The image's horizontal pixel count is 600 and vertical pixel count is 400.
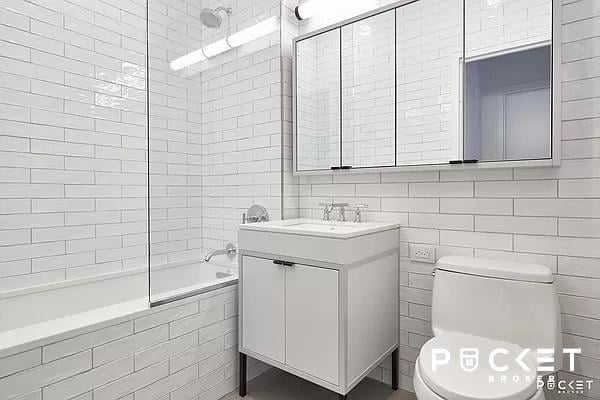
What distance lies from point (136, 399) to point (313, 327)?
0.87 metres

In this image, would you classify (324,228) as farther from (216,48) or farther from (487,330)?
(216,48)

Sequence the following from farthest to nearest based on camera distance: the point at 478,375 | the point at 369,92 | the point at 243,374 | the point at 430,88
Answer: the point at 369,92 → the point at 243,374 → the point at 430,88 → the point at 478,375

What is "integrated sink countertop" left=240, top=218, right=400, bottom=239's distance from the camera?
1.68m

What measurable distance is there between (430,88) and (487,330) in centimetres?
124

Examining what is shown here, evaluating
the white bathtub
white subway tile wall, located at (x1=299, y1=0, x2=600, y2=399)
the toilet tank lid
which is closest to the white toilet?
the toilet tank lid

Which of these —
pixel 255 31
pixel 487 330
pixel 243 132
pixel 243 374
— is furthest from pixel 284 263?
pixel 255 31

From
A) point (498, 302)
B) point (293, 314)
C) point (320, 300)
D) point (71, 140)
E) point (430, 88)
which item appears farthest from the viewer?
point (71, 140)

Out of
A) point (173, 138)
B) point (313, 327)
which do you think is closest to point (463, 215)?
point (313, 327)

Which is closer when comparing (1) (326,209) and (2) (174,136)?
(2) (174,136)

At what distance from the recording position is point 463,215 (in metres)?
1.88

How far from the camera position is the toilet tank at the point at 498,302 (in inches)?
59.5

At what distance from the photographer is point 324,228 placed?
2.09m

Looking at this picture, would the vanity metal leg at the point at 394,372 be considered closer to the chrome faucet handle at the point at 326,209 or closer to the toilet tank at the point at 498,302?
the toilet tank at the point at 498,302

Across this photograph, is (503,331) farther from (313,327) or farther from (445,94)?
(445,94)
